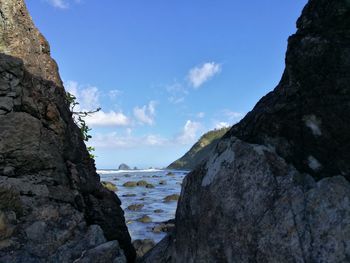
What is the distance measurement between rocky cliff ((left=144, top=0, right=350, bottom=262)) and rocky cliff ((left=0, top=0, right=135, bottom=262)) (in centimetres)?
297

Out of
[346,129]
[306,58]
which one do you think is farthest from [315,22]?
[346,129]

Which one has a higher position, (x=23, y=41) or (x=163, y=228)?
(x=23, y=41)

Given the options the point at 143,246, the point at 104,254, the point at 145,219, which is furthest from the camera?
the point at 145,219

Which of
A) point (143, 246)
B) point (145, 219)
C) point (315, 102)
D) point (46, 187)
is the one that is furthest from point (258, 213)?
point (145, 219)

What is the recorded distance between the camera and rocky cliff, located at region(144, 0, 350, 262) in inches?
A: 324

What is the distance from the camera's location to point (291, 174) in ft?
29.5

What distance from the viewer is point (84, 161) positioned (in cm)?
1377

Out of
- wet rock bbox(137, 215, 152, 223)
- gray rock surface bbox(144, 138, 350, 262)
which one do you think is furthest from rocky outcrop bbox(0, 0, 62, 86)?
wet rock bbox(137, 215, 152, 223)

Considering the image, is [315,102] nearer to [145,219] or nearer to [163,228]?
[163,228]

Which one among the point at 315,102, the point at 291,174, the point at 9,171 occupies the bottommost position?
the point at 291,174

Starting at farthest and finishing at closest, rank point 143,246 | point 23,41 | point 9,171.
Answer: point 143,246, point 23,41, point 9,171

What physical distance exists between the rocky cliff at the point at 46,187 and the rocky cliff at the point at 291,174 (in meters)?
2.97

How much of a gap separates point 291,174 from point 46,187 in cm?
707

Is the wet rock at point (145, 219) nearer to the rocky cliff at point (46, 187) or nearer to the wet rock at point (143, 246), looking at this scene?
the wet rock at point (143, 246)
